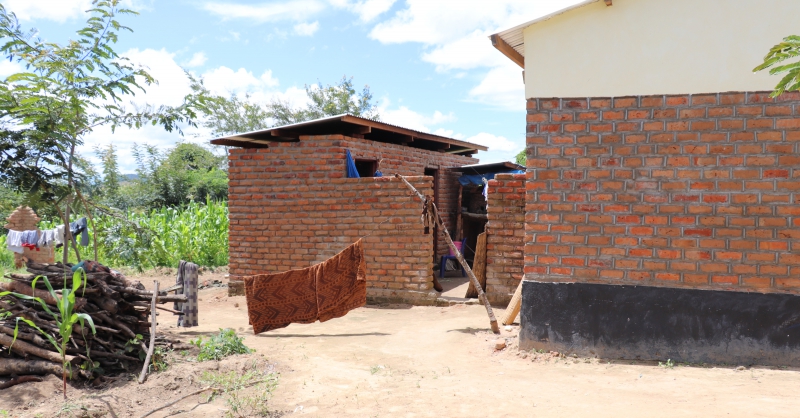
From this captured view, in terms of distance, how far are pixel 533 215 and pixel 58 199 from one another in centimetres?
528

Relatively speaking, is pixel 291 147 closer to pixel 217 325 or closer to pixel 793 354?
pixel 217 325

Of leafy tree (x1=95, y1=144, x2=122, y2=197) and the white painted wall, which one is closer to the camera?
the white painted wall

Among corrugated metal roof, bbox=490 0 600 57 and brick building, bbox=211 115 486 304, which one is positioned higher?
corrugated metal roof, bbox=490 0 600 57

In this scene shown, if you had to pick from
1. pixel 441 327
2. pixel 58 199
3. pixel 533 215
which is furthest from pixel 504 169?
pixel 58 199

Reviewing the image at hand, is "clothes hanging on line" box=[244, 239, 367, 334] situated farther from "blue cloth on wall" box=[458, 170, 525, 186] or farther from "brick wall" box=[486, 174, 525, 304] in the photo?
"blue cloth on wall" box=[458, 170, 525, 186]

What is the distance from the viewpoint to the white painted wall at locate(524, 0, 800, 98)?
4.87 metres

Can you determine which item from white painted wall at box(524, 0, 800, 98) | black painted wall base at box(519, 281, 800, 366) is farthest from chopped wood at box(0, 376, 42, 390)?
white painted wall at box(524, 0, 800, 98)

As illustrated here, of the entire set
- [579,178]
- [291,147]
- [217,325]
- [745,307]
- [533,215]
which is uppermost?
[291,147]

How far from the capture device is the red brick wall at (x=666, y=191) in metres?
4.89

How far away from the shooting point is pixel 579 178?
5.33 meters

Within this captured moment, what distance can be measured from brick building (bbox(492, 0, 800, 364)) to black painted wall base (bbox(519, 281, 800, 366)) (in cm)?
1

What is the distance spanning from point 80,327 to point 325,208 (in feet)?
13.8

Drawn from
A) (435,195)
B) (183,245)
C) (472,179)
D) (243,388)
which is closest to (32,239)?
(183,245)

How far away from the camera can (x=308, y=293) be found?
7.22 meters
